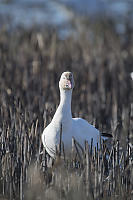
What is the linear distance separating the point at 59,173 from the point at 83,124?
686 mm

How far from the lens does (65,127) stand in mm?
3045

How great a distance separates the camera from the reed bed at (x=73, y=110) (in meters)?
2.60

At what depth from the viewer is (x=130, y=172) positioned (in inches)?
112

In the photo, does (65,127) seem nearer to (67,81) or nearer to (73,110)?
(67,81)

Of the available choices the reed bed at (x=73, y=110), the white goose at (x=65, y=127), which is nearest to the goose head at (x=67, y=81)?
the white goose at (x=65, y=127)

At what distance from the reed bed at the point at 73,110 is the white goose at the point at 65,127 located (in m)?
0.08

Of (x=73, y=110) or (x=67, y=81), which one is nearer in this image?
(x=67, y=81)

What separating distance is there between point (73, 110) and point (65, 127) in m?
1.87

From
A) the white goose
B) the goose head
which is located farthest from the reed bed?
the goose head

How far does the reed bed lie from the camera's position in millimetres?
2604

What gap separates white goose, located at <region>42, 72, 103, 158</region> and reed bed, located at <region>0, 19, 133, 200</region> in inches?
3.2

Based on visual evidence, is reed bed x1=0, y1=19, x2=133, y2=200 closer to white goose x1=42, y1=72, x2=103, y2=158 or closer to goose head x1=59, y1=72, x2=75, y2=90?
white goose x1=42, y1=72, x2=103, y2=158

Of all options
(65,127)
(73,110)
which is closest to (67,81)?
(65,127)

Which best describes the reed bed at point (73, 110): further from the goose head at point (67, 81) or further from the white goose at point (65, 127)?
the goose head at point (67, 81)
